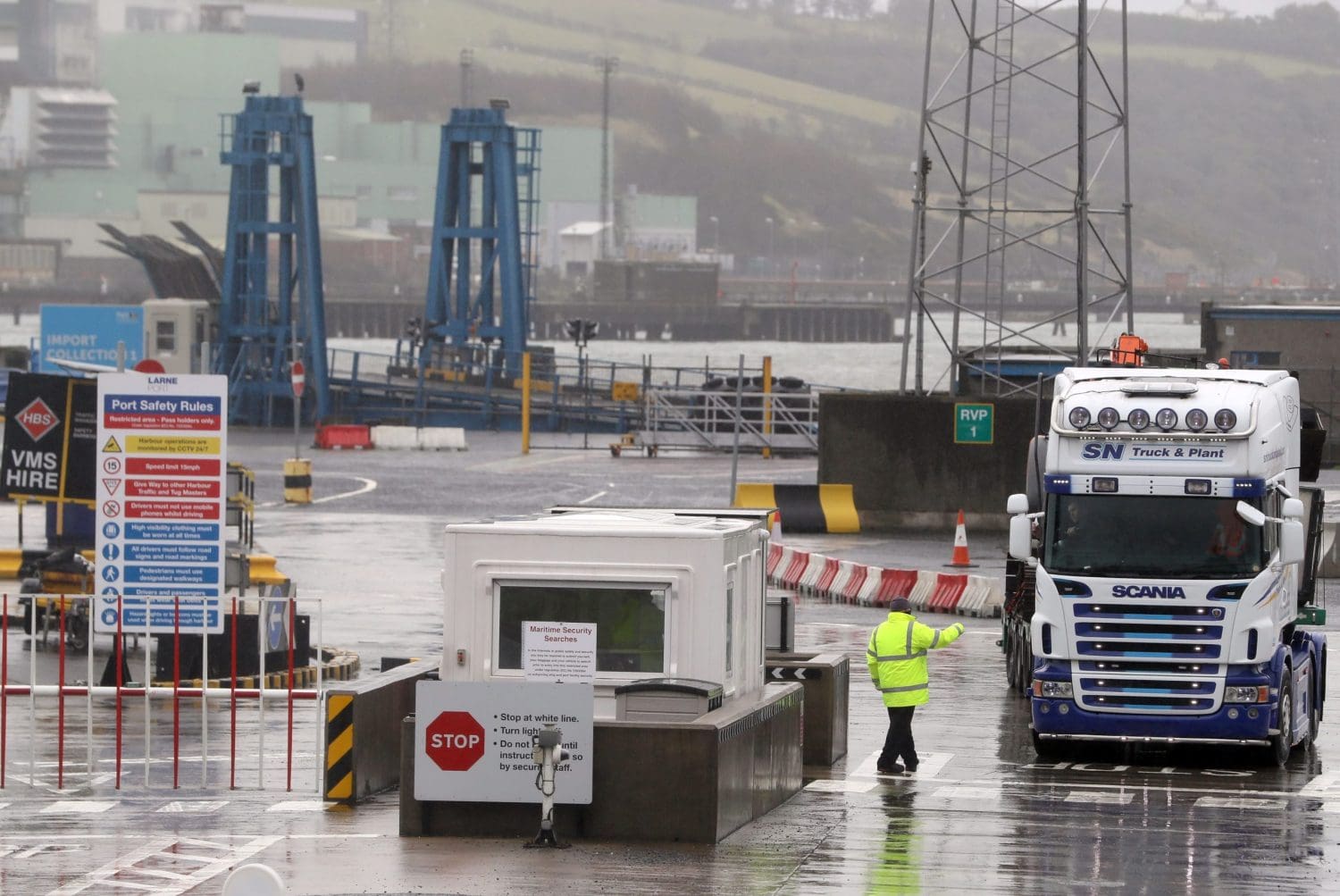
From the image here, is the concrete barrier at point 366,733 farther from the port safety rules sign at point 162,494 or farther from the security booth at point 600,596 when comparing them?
the port safety rules sign at point 162,494

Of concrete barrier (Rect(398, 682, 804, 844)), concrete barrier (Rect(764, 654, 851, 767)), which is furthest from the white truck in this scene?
concrete barrier (Rect(398, 682, 804, 844))

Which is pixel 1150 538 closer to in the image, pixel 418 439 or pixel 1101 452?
pixel 1101 452

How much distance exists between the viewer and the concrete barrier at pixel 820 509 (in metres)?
39.9

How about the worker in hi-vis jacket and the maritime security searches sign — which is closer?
the maritime security searches sign

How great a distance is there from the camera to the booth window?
1440cm

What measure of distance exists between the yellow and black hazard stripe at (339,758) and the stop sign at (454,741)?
5.69ft

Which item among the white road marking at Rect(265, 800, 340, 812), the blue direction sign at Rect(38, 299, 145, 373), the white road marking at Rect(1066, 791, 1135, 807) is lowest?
the white road marking at Rect(265, 800, 340, 812)

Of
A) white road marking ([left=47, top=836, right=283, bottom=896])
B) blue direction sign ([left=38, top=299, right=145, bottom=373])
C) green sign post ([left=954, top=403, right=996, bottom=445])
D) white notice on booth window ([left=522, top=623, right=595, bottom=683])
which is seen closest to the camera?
white road marking ([left=47, top=836, right=283, bottom=896])

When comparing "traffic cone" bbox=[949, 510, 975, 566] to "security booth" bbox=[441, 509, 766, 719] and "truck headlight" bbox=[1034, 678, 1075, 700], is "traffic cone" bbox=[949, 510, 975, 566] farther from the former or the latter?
"security booth" bbox=[441, 509, 766, 719]

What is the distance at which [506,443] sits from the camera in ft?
222

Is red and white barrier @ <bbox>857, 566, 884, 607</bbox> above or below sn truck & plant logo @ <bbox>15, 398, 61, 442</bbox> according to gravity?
below

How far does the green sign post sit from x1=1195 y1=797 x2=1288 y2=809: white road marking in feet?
74.9

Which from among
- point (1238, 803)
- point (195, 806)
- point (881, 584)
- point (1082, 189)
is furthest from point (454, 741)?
point (1082, 189)

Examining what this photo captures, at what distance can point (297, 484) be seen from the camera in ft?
151
